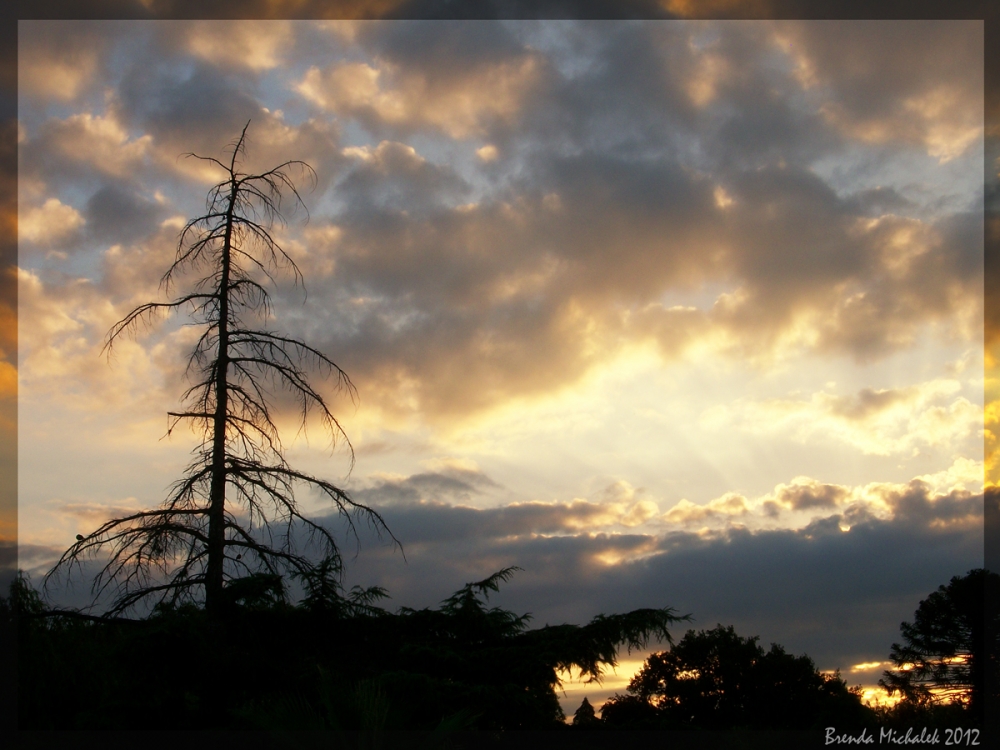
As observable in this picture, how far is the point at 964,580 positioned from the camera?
40.6 meters

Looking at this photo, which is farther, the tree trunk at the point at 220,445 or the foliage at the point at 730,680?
the foliage at the point at 730,680

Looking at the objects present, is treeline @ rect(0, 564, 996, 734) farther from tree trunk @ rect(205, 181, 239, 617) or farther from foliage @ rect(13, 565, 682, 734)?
tree trunk @ rect(205, 181, 239, 617)

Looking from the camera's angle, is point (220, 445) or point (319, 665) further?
point (220, 445)

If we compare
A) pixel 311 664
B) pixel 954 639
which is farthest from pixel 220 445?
pixel 954 639

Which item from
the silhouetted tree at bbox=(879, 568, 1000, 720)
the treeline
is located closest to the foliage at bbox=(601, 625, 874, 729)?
the silhouetted tree at bbox=(879, 568, 1000, 720)

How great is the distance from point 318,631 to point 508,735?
4.28 meters

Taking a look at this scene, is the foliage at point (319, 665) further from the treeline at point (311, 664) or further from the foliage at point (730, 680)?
the foliage at point (730, 680)

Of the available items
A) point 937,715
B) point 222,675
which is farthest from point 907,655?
point 222,675

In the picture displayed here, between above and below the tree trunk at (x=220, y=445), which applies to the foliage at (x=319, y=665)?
below

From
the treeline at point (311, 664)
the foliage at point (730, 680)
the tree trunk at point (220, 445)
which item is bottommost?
the foliage at point (730, 680)

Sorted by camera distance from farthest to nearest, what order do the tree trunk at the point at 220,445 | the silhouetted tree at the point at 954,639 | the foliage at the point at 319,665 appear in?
the silhouetted tree at the point at 954,639, the tree trunk at the point at 220,445, the foliage at the point at 319,665

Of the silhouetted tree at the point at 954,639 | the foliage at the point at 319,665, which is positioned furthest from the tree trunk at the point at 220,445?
the silhouetted tree at the point at 954,639

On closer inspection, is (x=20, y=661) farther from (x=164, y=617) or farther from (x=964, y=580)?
(x=964, y=580)

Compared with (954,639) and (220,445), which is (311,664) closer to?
(220,445)
